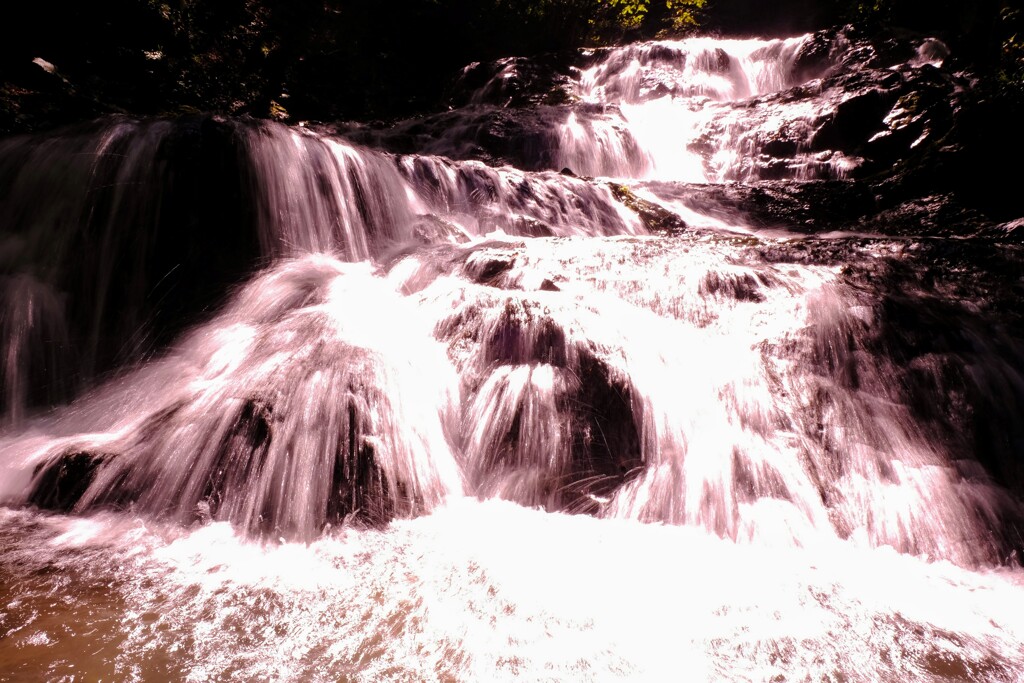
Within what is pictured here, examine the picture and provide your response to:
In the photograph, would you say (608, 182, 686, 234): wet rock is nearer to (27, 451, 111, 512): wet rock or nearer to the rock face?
the rock face

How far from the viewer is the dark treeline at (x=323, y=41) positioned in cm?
656

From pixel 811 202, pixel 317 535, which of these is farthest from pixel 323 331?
pixel 811 202

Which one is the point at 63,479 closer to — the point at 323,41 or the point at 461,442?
the point at 461,442

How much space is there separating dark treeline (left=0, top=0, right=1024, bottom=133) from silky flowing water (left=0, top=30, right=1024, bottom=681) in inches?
106

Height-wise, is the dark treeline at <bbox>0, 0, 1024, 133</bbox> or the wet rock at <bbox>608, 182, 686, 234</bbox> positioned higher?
the dark treeline at <bbox>0, 0, 1024, 133</bbox>

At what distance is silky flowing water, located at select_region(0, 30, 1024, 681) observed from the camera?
6.07 feet

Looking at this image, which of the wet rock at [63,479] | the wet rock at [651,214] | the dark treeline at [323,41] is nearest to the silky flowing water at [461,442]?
the wet rock at [63,479]

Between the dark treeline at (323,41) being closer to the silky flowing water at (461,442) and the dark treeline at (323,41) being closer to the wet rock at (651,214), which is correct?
the silky flowing water at (461,442)

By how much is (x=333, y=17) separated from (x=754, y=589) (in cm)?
1594

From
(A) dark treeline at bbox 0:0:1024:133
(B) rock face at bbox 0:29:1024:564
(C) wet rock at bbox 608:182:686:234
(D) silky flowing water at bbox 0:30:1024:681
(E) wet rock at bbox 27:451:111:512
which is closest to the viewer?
(D) silky flowing water at bbox 0:30:1024:681

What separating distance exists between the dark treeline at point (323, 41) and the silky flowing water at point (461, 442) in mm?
2683

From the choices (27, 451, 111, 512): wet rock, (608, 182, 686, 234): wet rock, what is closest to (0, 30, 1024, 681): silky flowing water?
(27, 451, 111, 512): wet rock

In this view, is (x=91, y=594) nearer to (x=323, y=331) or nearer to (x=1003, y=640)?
(x=323, y=331)

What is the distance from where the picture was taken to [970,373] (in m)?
3.29
